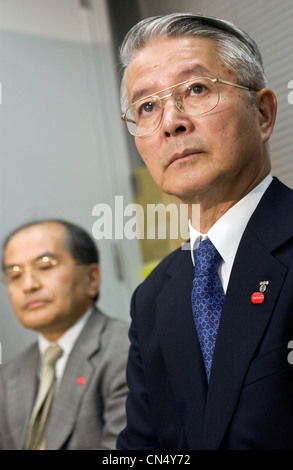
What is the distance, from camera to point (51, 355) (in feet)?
6.45

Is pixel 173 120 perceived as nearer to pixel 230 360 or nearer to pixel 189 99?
pixel 189 99

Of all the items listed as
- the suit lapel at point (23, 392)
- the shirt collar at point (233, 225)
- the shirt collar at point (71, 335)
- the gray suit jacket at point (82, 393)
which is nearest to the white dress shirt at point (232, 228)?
the shirt collar at point (233, 225)

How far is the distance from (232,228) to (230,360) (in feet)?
0.90

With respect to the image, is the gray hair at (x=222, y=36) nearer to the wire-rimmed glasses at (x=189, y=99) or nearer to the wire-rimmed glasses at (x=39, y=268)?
the wire-rimmed glasses at (x=189, y=99)

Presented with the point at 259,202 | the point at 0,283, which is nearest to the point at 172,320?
the point at 259,202

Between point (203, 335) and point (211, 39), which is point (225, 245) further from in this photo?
point (211, 39)

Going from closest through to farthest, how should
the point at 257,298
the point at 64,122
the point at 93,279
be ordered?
the point at 257,298, the point at 93,279, the point at 64,122

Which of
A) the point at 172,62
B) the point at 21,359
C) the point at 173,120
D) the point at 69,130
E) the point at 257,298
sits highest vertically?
the point at 69,130

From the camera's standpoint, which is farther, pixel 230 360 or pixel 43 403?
pixel 43 403

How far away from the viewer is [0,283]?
2045mm

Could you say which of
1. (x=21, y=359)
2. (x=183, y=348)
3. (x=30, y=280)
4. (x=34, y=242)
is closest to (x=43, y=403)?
(x=21, y=359)

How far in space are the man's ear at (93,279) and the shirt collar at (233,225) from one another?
0.91 metres

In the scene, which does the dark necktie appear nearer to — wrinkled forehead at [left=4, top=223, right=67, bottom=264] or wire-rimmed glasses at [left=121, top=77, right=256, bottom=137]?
wrinkled forehead at [left=4, top=223, right=67, bottom=264]

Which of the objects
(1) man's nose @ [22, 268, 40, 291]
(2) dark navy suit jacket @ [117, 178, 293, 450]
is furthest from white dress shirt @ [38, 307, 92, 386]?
(2) dark navy suit jacket @ [117, 178, 293, 450]
